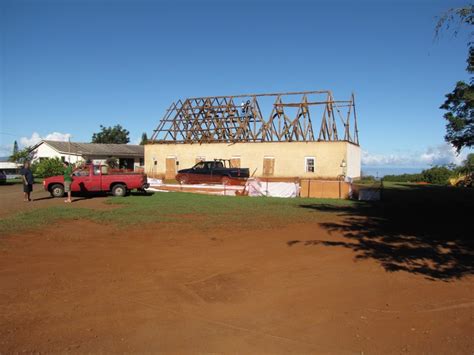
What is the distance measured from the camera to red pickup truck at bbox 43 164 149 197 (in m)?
17.8

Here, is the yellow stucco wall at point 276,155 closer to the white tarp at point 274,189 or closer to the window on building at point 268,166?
the window on building at point 268,166

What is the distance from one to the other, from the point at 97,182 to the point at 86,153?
25355 millimetres

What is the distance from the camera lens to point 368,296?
541cm

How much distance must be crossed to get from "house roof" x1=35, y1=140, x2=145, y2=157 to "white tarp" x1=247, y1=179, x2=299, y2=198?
81.7 ft

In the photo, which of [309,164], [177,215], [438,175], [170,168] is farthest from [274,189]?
[438,175]

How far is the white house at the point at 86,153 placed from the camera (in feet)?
135

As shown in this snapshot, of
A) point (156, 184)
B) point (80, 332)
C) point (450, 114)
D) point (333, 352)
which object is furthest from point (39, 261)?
point (450, 114)

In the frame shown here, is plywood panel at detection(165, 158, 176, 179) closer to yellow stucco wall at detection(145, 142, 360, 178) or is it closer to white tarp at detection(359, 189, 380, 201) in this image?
yellow stucco wall at detection(145, 142, 360, 178)

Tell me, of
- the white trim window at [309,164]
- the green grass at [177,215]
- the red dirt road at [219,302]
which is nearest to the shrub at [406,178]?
the white trim window at [309,164]

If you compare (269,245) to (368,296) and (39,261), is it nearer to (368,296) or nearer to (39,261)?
(368,296)

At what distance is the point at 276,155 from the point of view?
3241 cm

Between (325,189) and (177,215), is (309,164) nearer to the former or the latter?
(325,189)

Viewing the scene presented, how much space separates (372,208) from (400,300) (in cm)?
1123

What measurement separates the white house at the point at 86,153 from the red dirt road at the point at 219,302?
3351cm
